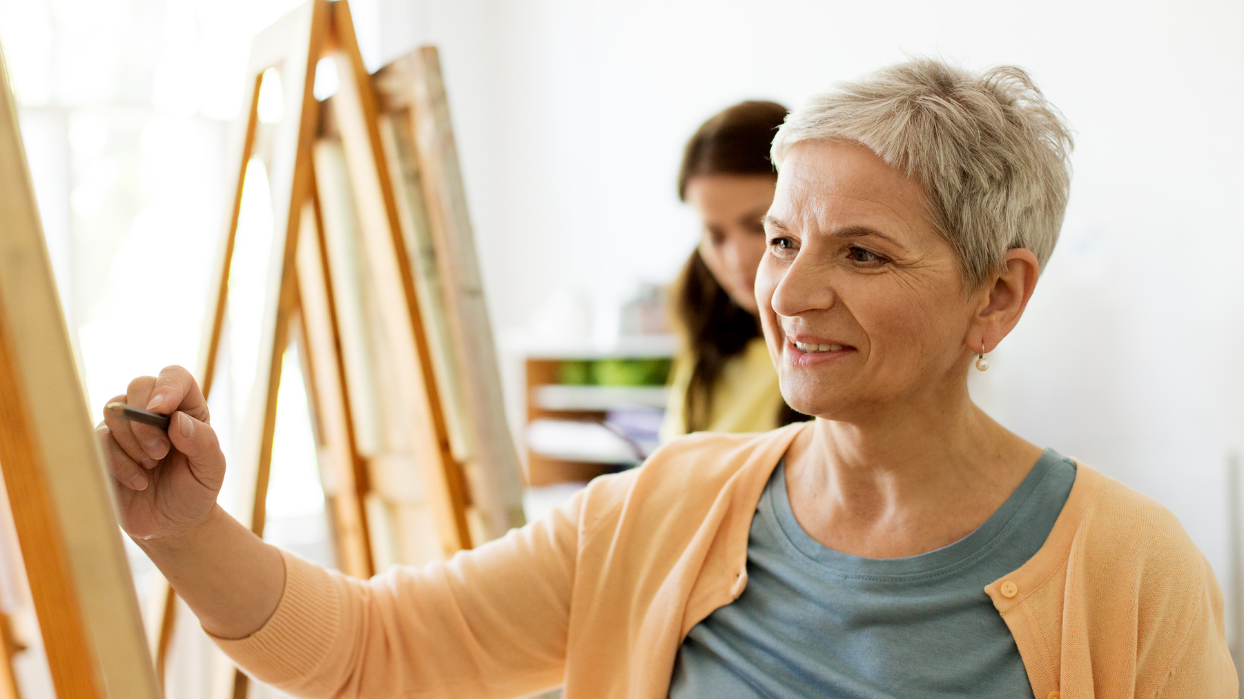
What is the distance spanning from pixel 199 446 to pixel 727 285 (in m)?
1.04

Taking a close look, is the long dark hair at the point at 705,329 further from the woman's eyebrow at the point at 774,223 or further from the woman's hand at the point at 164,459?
the woman's hand at the point at 164,459

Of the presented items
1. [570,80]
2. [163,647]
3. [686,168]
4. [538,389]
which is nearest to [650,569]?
[163,647]

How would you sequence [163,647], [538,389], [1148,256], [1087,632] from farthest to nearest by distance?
[538,389] → [1148,256] → [163,647] → [1087,632]

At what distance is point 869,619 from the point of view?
961 millimetres

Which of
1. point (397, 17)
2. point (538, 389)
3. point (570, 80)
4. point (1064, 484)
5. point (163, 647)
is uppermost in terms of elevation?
point (397, 17)

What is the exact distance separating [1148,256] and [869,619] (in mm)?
1667

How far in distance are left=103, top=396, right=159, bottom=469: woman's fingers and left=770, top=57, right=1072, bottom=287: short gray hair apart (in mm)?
691

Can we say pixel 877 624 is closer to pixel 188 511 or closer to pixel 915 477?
pixel 915 477

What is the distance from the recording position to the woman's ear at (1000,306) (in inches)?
38.9

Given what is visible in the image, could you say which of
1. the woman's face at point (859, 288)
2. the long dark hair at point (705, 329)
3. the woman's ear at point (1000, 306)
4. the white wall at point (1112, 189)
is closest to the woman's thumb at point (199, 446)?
the woman's face at point (859, 288)

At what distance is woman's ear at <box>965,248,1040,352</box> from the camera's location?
3.24 feet

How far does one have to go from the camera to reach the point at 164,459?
2.77 ft

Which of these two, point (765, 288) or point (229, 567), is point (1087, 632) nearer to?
point (765, 288)

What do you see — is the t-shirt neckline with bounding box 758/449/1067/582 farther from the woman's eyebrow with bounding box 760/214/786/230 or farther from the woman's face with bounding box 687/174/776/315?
the woman's face with bounding box 687/174/776/315
